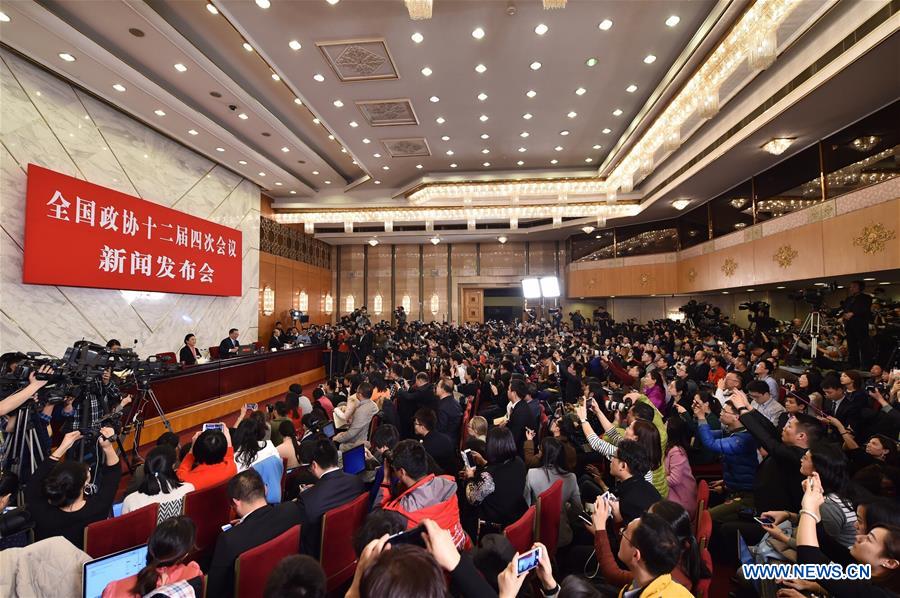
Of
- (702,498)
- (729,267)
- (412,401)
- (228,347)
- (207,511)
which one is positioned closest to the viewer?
(702,498)

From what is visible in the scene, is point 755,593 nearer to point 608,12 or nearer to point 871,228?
point 608,12

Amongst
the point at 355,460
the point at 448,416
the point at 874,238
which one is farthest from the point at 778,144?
the point at 355,460

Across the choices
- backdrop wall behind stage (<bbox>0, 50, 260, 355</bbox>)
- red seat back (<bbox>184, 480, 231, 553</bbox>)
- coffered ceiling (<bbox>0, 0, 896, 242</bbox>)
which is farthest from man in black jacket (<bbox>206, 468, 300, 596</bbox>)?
backdrop wall behind stage (<bbox>0, 50, 260, 355</bbox>)

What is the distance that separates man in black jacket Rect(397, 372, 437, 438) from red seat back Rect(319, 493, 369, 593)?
1991 mm

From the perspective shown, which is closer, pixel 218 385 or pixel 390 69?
pixel 390 69

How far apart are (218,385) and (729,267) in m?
11.0

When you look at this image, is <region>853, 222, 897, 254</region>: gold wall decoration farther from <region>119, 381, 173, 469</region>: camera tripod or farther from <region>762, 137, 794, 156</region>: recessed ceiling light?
<region>119, 381, 173, 469</region>: camera tripod

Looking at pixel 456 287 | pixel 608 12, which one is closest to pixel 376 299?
pixel 456 287

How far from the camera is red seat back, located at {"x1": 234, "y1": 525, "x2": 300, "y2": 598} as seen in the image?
171cm

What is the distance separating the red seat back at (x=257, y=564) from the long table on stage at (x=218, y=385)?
4728 millimetres

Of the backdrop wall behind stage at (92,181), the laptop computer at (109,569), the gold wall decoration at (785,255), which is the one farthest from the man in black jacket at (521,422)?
the gold wall decoration at (785,255)

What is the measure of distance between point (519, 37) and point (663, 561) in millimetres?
6181

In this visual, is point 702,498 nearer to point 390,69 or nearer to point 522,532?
point 522,532

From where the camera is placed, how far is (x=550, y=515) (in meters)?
2.34
